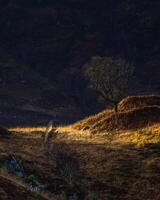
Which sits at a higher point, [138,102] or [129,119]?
[138,102]

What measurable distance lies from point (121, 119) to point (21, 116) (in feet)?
265

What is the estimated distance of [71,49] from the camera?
7392 inches

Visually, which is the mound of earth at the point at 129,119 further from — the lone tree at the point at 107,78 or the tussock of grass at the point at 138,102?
the lone tree at the point at 107,78

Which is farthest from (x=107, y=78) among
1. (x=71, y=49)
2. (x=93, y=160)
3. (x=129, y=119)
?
(x=71, y=49)

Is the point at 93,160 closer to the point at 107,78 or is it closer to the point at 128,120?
→ the point at 128,120

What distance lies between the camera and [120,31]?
7456 inches

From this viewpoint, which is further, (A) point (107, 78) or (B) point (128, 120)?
(A) point (107, 78)

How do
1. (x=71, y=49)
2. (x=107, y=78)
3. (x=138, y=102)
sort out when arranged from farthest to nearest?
(x=71, y=49)
(x=107, y=78)
(x=138, y=102)

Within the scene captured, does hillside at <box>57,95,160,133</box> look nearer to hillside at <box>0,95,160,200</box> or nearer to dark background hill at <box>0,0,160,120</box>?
hillside at <box>0,95,160,200</box>

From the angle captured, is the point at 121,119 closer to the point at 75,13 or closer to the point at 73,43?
the point at 73,43

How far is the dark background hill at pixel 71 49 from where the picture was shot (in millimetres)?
164625

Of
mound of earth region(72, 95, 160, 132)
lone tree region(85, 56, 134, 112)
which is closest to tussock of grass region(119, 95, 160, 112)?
mound of earth region(72, 95, 160, 132)

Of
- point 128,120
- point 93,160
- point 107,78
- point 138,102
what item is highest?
point 107,78

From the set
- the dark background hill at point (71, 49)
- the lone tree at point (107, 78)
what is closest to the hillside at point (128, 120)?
the lone tree at point (107, 78)
